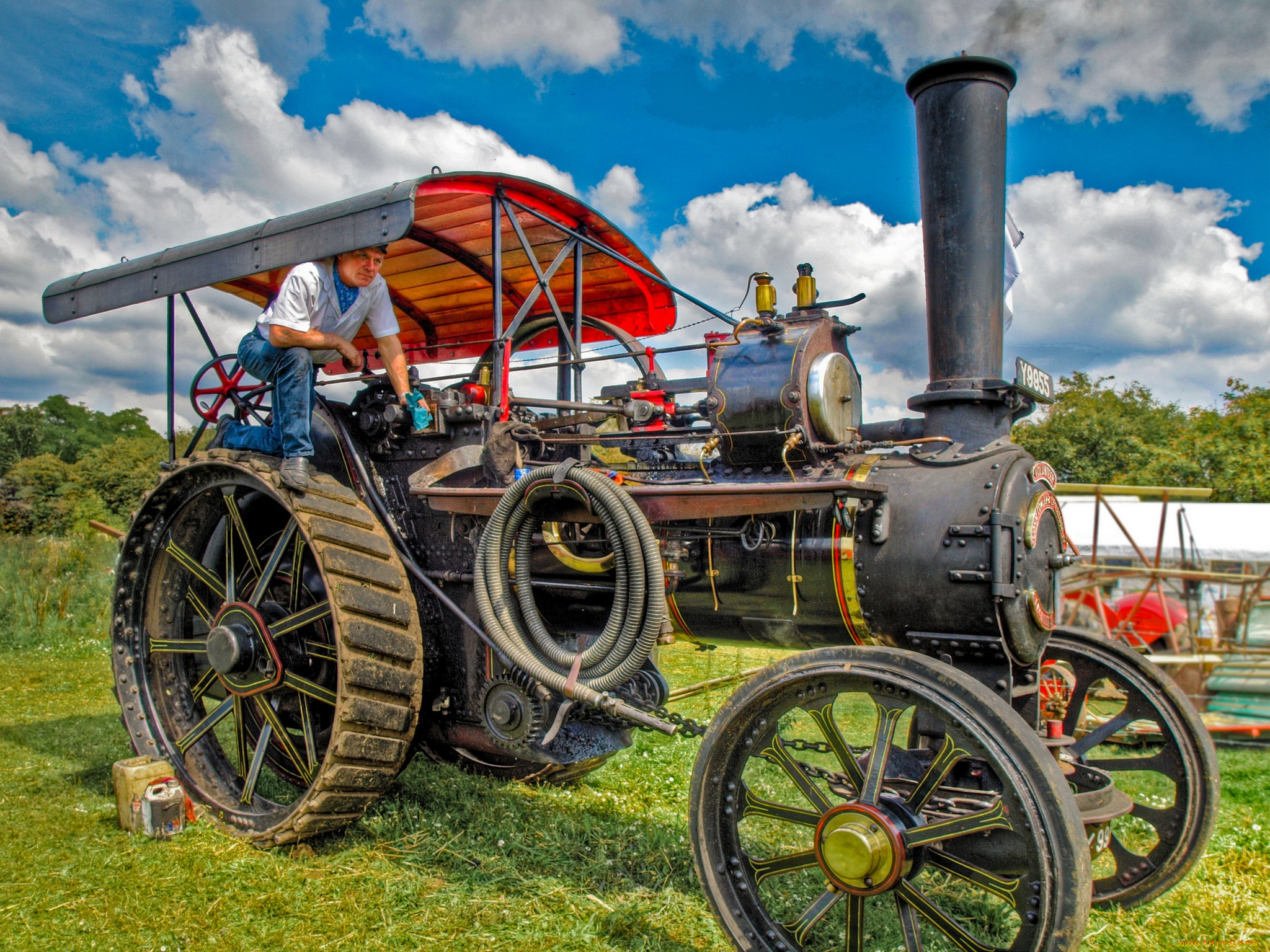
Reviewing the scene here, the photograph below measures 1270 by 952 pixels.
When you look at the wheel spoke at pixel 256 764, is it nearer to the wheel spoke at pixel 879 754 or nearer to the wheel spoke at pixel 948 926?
the wheel spoke at pixel 879 754

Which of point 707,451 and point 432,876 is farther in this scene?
point 432,876

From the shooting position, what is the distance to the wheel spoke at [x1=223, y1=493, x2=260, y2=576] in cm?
400

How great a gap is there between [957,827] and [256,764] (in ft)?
9.83

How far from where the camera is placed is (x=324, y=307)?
12.4 ft

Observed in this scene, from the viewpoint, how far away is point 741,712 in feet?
8.35

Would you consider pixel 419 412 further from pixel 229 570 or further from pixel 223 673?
pixel 223 673

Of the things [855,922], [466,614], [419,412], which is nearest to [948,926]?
[855,922]

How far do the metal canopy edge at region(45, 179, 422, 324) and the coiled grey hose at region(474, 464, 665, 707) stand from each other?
3.81 ft

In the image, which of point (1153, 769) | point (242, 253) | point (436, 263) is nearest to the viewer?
point (1153, 769)

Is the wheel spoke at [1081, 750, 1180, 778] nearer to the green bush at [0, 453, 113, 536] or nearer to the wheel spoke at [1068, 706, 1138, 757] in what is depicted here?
the wheel spoke at [1068, 706, 1138, 757]

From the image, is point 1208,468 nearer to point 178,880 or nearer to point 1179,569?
point 1179,569

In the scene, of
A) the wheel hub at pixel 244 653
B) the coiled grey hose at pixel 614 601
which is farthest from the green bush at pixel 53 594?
the coiled grey hose at pixel 614 601

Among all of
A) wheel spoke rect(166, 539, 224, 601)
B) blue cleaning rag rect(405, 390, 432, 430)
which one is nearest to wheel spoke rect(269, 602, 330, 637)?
wheel spoke rect(166, 539, 224, 601)

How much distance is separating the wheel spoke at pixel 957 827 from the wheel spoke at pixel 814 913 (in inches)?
10.9
